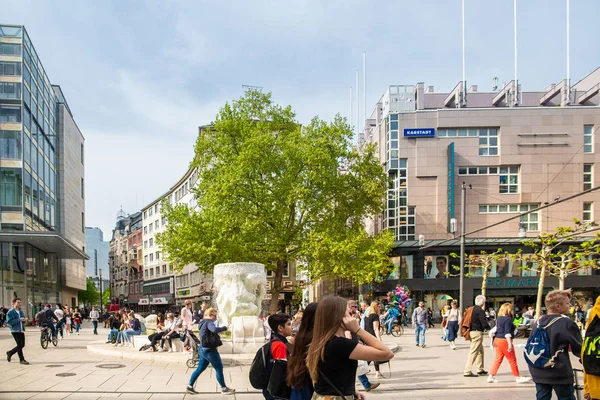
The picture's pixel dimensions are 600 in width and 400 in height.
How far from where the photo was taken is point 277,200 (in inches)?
1471

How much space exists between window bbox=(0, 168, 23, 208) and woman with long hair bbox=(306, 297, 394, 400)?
46.4 m

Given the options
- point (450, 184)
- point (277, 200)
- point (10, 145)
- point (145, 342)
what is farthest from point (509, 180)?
point (10, 145)

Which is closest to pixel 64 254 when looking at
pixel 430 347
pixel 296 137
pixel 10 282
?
pixel 10 282

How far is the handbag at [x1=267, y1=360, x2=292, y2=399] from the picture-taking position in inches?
204

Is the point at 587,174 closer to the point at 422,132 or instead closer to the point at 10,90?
the point at 422,132

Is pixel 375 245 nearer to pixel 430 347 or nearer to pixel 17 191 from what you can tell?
pixel 430 347

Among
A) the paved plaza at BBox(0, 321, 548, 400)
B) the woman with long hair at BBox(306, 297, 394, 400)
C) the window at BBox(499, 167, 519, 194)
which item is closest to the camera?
→ the woman with long hair at BBox(306, 297, 394, 400)

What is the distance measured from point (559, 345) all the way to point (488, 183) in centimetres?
4265

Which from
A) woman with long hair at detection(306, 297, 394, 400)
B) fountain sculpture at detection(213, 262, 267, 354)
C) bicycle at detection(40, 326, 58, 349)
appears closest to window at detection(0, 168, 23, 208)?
bicycle at detection(40, 326, 58, 349)

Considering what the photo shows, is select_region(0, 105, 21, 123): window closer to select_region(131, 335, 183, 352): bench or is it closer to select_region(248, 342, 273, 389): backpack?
select_region(131, 335, 183, 352): bench

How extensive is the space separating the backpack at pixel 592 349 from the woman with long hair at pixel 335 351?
231 centimetres

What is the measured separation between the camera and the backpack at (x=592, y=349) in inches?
215

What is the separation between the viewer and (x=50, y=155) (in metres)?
59.8

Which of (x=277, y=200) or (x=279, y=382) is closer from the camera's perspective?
(x=279, y=382)
